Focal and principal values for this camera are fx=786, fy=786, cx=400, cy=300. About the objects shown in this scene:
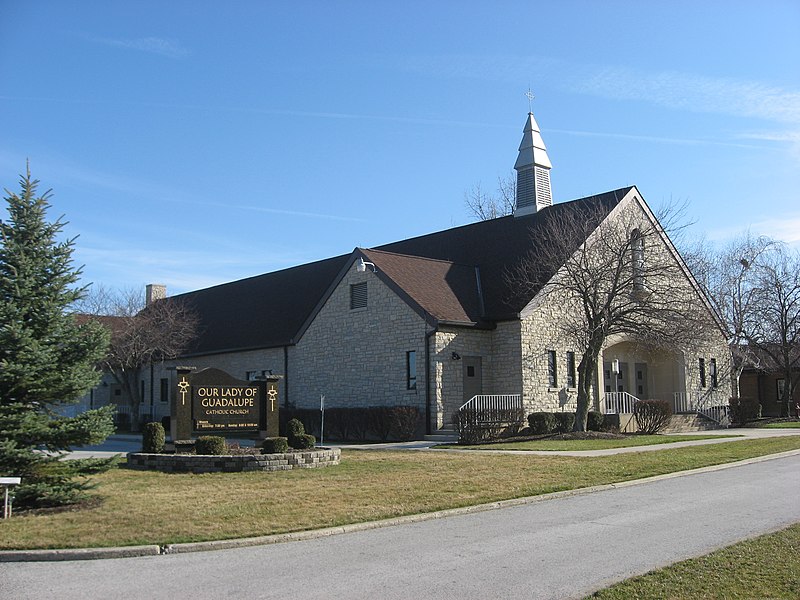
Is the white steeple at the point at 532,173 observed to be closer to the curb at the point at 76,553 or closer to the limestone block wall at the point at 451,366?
the limestone block wall at the point at 451,366

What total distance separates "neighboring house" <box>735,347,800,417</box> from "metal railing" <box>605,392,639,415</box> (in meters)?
14.7

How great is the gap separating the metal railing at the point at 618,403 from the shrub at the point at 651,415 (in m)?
1.60

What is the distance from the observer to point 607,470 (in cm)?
1582

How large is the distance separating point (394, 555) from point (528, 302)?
1986 centimetres

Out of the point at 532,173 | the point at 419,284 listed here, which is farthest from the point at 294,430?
the point at 532,173

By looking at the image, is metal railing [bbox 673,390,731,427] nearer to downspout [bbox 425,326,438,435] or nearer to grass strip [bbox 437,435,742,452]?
grass strip [bbox 437,435,742,452]

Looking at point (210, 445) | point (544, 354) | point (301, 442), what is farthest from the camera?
point (544, 354)

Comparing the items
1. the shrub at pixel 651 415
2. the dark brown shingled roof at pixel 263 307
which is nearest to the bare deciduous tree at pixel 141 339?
the dark brown shingled roof at pixel 263 307

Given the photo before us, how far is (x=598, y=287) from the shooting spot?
2622cm

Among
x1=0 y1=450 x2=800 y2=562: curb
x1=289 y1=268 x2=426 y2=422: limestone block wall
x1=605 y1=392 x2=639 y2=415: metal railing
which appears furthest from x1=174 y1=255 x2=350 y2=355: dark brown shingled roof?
x1=0 y1=450 x2=800 y2=562: curb

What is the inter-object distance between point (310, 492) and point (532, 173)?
2426 cm

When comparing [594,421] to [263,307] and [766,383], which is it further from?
[766,383]

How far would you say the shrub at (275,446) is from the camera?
18125 millimetres

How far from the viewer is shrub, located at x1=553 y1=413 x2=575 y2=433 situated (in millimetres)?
26547
